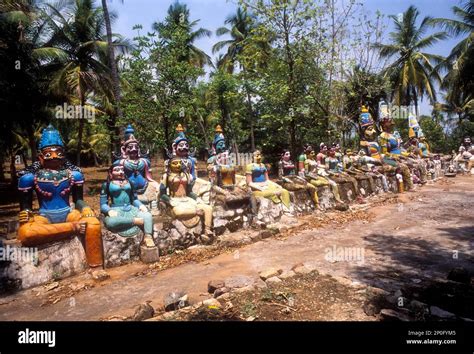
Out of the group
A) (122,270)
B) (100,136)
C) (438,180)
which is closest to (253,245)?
(122,270)

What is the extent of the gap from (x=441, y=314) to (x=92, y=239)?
5.49m

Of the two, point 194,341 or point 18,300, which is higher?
point 194,341

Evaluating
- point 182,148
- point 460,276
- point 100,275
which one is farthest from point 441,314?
point 182,148

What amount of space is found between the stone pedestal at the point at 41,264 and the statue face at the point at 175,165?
2.59 metres

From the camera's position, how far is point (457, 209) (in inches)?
403

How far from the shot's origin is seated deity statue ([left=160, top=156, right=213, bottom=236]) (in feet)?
24.6

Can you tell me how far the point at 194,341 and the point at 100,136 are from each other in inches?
1202

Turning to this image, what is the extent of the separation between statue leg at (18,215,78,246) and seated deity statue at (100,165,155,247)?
709 mm

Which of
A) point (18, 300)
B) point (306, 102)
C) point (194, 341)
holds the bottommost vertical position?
point (18, 300)

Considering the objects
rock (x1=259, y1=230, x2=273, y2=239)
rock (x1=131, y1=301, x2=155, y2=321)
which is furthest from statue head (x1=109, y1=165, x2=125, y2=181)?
rock (x1=259, y1=230, x2=273, y2=239)

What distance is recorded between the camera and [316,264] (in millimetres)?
6016

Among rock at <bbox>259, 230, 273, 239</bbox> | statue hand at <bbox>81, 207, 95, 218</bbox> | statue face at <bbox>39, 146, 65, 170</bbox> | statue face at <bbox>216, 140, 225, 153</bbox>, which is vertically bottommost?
rock at <bbox>259, 230, 273, 239</bbox>

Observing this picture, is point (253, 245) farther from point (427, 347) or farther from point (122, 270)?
point (427, 347)

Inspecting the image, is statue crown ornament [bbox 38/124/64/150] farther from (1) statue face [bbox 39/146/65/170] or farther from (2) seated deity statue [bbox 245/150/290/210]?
(2) seated deity statue [bbox 245/150/290/210]
